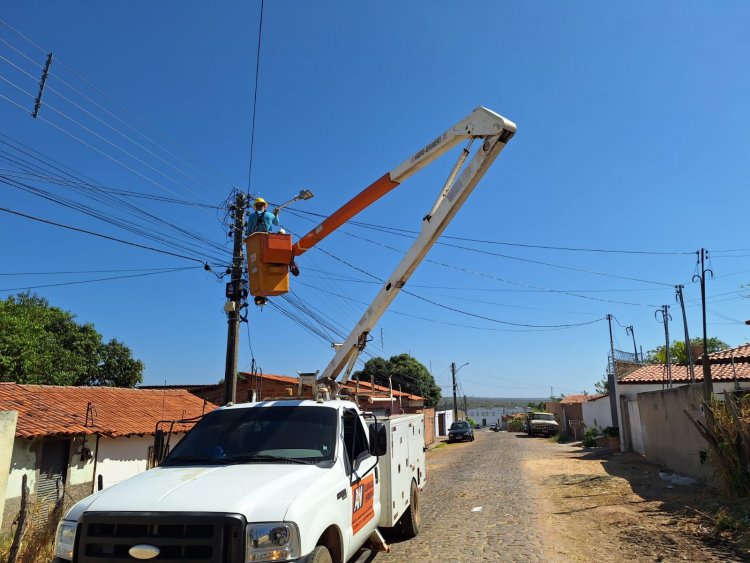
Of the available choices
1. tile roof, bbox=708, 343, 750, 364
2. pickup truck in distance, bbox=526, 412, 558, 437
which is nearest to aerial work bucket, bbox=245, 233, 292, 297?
tile roof, bbox=708, 343, 750, 364

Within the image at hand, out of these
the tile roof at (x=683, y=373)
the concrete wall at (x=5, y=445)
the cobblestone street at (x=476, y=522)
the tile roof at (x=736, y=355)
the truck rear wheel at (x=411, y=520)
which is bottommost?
the cobblestone street at (x=476, y=522)

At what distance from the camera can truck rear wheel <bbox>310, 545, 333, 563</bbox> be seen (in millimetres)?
3946

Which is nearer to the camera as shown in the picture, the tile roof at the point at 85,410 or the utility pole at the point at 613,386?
the tile roof at the point at 85,410

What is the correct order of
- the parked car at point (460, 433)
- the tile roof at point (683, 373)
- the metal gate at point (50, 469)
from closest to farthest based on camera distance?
1. the metal gate at point (50, 469)
2. the tile roof at point (683, 373)
3. the parked car at point (460, 433)

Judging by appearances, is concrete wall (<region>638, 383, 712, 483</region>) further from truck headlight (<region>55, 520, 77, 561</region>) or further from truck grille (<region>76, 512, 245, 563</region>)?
truck headlight (<region>55, 520, 77, 561</region>)

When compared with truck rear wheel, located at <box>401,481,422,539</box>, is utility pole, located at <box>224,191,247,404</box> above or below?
above

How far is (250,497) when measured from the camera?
3.85m

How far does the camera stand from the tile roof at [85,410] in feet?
40.4

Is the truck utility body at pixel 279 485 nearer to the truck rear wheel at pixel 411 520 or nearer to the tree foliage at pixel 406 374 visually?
the truck rear wheel at pixel 411 520

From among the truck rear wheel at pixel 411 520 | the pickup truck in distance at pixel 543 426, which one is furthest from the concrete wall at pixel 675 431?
the pickup truck in distance at pixel 543 426

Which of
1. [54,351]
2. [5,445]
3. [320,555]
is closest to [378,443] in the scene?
[320,555]

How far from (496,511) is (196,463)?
730 centimetres

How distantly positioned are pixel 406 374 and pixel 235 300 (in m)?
42.7

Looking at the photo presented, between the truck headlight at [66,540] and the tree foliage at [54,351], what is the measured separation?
21090 millimetres
